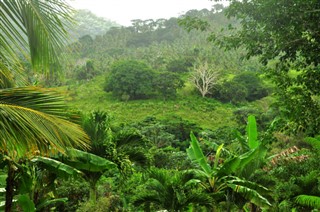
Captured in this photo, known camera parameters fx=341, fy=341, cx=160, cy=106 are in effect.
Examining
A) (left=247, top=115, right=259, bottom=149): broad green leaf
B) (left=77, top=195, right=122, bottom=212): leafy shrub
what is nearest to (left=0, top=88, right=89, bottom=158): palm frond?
(left=77, top=195, right=122, bottom=212): leafy shrub

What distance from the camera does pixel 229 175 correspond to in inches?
392

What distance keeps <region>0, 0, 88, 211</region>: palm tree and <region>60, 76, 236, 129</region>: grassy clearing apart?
104 ft

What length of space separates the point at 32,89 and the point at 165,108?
122ft

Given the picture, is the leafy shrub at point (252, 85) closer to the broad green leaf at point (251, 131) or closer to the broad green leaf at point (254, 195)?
the broad green leaf at point (251, 131)

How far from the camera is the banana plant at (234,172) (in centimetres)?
931

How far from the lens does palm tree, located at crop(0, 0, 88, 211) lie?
7.52 ft

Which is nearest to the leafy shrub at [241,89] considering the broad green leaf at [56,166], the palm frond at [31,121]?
the broad green leaf at [56,166]

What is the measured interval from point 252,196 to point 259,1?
5700 millimetres

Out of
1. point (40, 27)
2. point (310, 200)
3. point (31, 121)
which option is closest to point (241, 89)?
point (310, 200)

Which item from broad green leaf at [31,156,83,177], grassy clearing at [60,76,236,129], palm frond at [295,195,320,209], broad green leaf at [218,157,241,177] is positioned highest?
broad green leaf at [31,156,83,177]

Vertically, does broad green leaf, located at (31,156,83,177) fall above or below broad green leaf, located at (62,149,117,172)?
above

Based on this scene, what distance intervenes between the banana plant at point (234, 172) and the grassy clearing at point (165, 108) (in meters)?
23.8

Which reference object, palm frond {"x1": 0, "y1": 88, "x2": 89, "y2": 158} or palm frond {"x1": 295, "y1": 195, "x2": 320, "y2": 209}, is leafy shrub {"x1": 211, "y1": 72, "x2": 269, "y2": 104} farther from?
palm frond {"x1": 0, "y1": 88, "x2": 89, "y2": 158}

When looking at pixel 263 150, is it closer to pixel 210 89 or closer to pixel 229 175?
pixel 229 175
